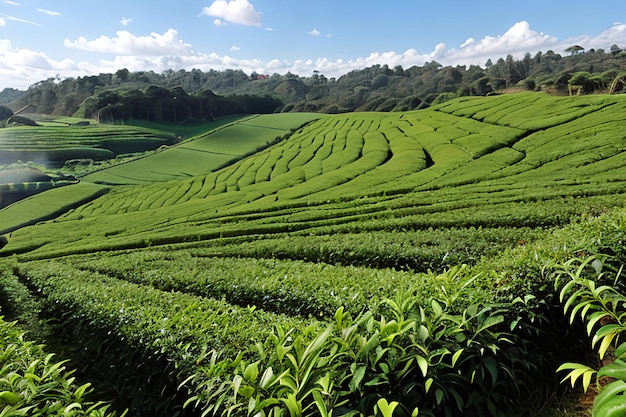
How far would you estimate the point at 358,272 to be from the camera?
32.7 feet

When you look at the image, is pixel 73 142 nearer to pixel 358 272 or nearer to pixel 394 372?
pixel 358 272

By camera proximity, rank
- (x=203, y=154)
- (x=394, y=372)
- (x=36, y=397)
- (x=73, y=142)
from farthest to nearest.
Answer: (x=73, y=142) → (x=203, y=154) → (x=36, y=397) → (x=394, y=372)

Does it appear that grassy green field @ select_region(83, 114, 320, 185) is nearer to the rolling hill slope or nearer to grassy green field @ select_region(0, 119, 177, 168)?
the rolling hill slope

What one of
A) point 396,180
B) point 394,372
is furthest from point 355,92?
point 394,372

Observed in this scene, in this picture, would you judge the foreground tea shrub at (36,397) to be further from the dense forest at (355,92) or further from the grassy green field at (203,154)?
the dense forest at (355,92)

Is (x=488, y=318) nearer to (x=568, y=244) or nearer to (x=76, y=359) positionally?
(x=568, y=244)

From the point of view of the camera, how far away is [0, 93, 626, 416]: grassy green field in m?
3.19

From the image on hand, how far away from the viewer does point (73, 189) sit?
54.6m

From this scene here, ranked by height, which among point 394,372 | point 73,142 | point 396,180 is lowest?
point 396,180

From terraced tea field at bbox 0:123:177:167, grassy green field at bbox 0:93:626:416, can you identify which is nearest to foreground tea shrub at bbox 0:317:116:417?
grassy green field at bbox 0:93:626:416

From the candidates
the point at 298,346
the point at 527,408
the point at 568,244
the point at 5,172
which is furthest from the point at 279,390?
the point at 5,172

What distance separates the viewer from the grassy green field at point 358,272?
3.19m

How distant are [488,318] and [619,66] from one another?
128129 mm

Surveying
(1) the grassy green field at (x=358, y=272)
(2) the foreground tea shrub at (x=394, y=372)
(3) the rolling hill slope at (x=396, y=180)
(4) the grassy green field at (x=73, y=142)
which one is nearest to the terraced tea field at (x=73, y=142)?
(4) the grassy green field at (x=73, y=142)
